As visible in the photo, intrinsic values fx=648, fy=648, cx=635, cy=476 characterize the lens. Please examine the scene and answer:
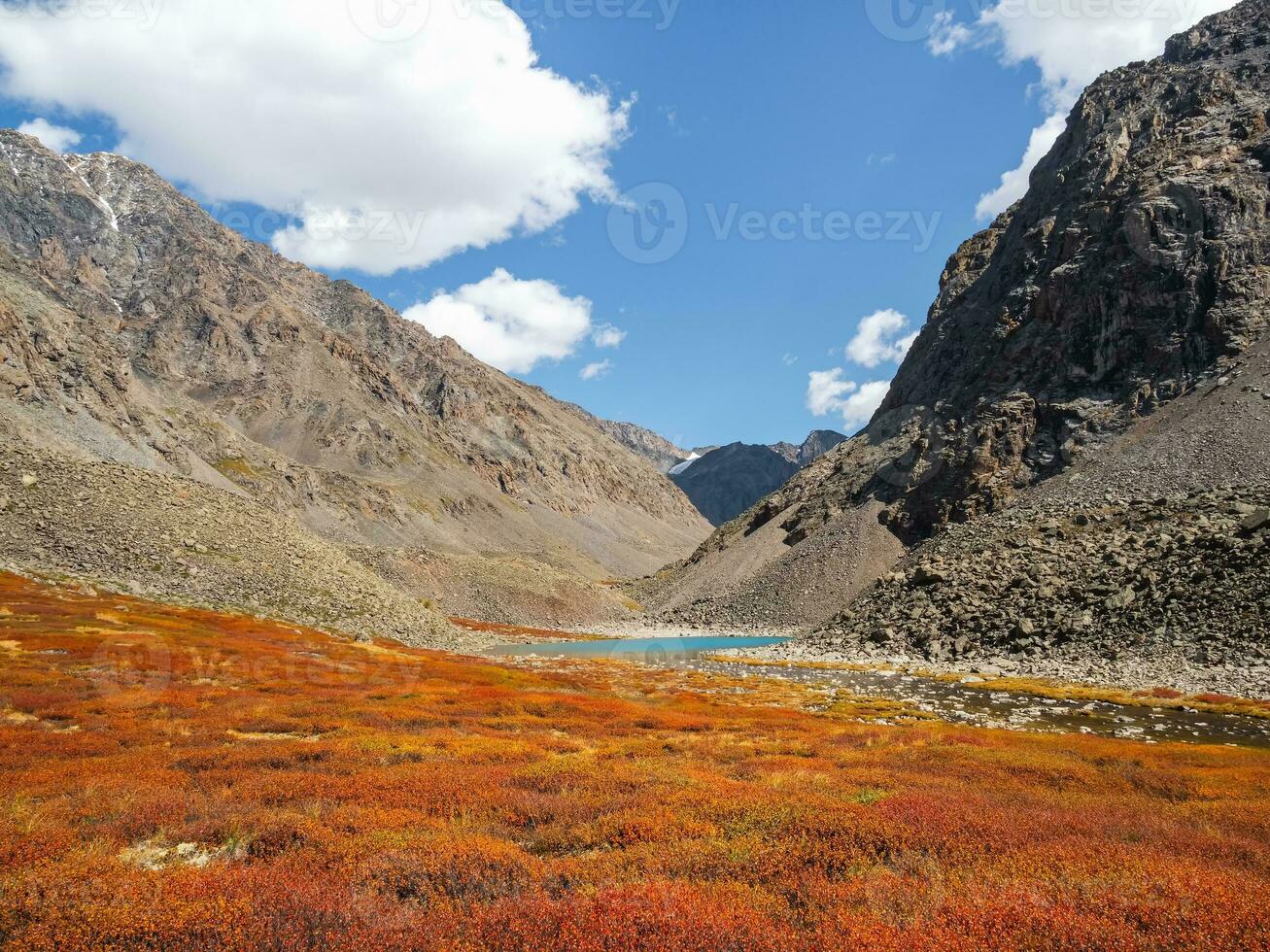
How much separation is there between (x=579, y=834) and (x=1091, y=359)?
115 metres

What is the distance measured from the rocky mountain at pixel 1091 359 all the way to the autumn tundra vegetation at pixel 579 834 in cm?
5033

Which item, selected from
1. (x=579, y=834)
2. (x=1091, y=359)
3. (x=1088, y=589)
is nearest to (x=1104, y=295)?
(x=1091, y=359)

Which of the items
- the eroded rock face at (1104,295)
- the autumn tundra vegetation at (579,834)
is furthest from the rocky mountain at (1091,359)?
the autumn tundra vegetation at (579,834)

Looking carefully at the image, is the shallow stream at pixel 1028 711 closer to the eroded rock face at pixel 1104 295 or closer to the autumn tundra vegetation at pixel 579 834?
the autumn tundra vegetation at pixel 579 834

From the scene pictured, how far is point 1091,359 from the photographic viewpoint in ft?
323

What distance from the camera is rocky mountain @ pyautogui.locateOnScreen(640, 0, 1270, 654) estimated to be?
79250 millimetres

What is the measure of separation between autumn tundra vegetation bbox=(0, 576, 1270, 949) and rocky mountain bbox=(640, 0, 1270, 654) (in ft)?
165

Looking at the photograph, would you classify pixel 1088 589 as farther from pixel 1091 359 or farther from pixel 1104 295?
pixel 1104 295

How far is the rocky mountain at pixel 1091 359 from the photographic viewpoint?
79.2m

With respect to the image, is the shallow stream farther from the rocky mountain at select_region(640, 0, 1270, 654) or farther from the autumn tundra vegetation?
the rocky mountain at select_region(640, 0, 1270, 654)

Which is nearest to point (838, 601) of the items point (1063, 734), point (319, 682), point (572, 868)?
point (1063, 734)

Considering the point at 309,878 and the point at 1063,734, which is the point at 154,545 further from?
the point at 1063,734

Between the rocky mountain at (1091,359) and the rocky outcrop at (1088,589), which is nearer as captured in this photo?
the rocky outcrop at (1088,589)

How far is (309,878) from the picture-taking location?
8.27 meters
